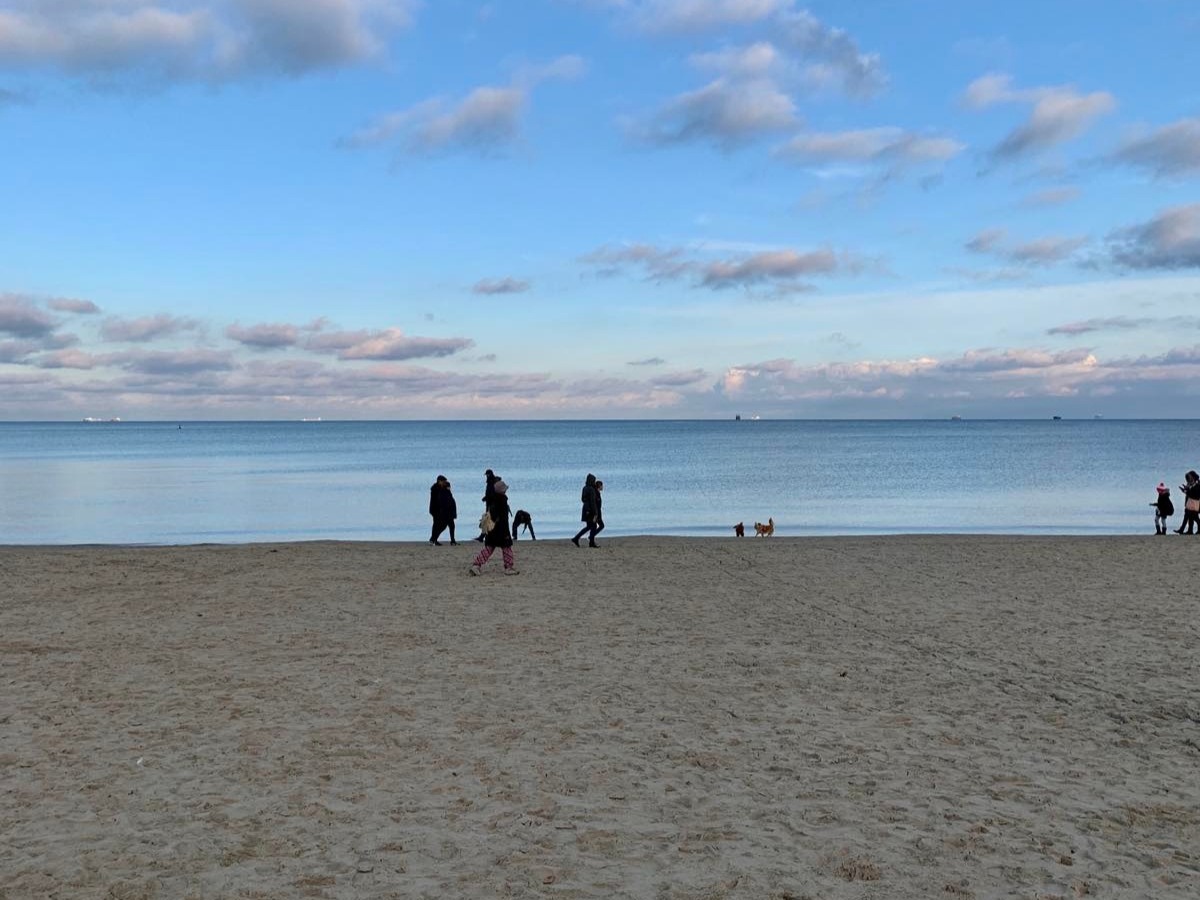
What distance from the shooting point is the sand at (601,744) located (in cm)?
625

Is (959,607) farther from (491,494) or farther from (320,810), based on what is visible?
(320,810)

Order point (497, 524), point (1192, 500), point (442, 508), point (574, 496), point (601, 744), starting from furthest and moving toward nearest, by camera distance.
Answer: point (574, 496)
point (1192, 500)
point (442, 508)
point (497, 524)
point (601, 744)

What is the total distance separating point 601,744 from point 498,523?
1033cm

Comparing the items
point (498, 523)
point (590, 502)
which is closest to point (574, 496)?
point (590, 502)

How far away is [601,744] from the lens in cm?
873

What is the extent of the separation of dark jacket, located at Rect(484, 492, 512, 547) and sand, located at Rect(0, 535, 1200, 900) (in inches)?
77.8

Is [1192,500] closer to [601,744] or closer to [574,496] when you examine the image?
[601,744]

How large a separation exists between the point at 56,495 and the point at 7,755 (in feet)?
171

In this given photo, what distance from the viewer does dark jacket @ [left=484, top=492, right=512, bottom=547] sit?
18689 millimetres

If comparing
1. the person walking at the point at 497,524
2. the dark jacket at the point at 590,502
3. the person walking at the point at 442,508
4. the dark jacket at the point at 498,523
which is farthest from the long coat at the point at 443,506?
the dark jacket at the point at 498,523

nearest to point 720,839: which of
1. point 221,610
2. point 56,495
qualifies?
point 221,610

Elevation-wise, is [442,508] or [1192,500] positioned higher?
[442,508]

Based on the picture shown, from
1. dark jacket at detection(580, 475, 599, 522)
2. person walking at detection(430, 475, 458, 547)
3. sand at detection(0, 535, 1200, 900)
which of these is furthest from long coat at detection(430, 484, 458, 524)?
sand at detection(0, 535, 1200, 900)

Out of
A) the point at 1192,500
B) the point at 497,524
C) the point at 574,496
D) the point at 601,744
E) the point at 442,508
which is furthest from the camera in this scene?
the point at 574,496
